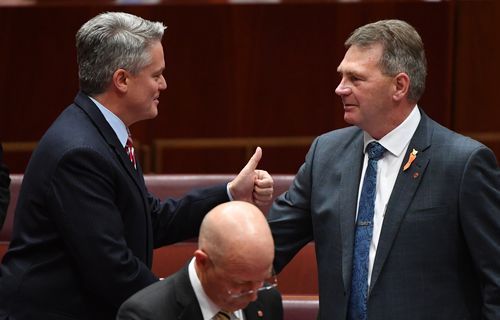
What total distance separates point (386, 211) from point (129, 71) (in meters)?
0.48

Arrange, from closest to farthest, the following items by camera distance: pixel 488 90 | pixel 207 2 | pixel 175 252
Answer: pixel 175 252, pixel 207 2, pixel 488 90

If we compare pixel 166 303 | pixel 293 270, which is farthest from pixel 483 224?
pixel 293 270

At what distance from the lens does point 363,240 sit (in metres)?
1.86

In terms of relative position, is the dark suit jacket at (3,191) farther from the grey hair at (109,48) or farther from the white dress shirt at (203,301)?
the white dress shirt at (203,301)

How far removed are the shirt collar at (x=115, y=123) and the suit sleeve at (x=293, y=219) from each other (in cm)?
30

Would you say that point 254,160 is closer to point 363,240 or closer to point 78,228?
point 363,240

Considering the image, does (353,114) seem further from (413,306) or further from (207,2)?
(207,2)

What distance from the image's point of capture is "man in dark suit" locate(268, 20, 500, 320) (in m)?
1.81

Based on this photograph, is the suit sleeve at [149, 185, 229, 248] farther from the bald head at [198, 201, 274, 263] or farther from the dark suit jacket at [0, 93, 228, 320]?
the bald head at [198, 201, 274, 263]

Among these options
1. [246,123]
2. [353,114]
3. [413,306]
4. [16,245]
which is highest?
[353,114]

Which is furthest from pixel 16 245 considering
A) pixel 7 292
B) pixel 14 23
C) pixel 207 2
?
pixel 14 23

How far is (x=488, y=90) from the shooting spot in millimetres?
3840

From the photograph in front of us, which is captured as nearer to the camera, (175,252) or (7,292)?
(7,292)

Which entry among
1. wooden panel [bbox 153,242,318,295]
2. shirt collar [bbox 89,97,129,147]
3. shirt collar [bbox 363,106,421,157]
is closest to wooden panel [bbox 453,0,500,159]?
wooden panel [bbox 153,242,318,295]
